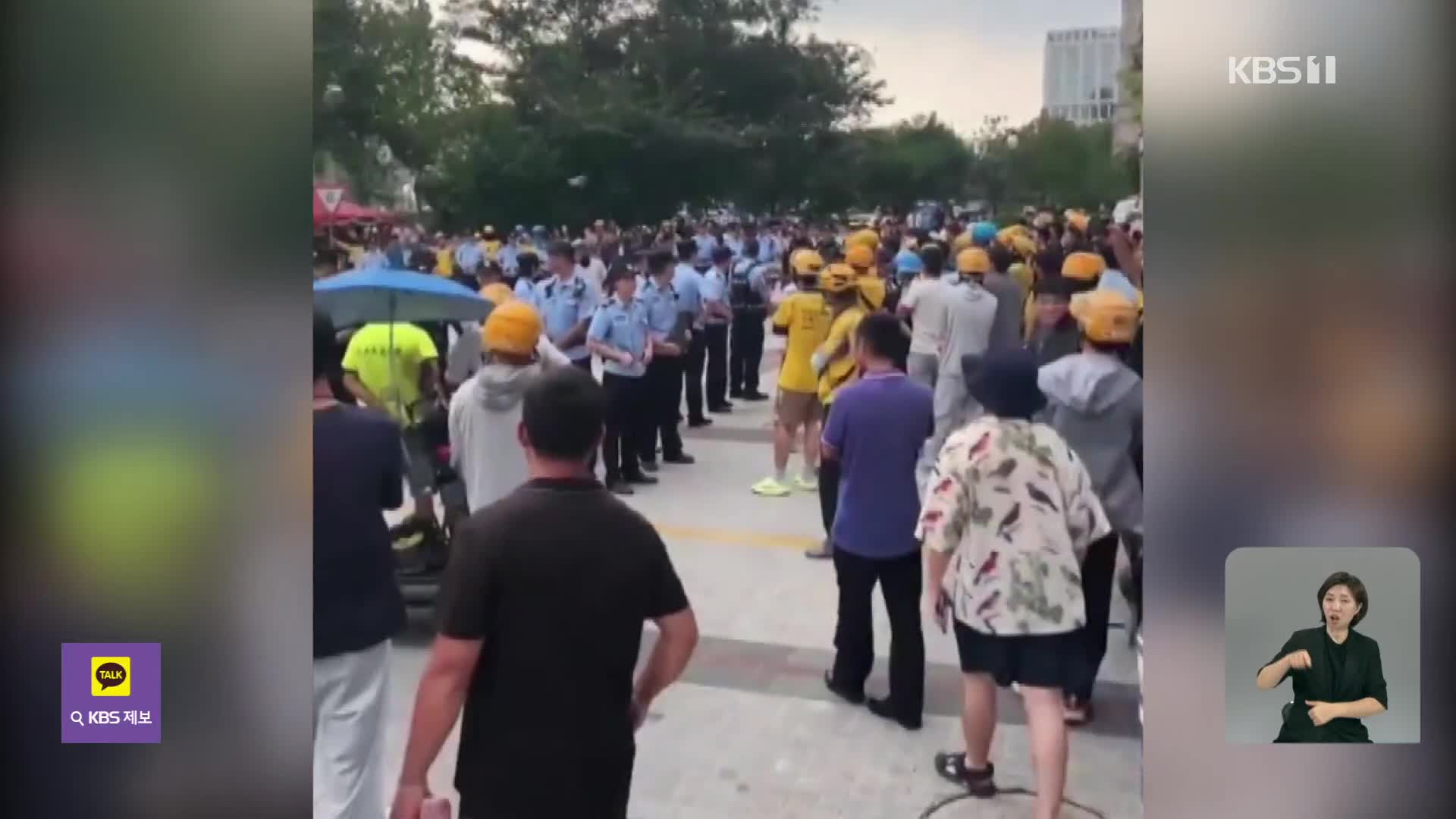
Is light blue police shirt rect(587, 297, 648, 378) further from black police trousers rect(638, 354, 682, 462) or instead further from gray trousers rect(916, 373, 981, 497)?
gray trousers rect(916, 373, 981, 497)

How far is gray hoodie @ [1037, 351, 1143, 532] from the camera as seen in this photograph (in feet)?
11.9

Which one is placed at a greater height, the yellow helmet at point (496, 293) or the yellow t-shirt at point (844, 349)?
the yellow helmet at point (496, 293)

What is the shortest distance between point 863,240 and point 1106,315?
1368mm

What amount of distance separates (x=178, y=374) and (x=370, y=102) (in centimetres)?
73

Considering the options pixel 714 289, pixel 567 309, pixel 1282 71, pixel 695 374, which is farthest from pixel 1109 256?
pixel 695 374

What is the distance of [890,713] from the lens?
4.55 meters

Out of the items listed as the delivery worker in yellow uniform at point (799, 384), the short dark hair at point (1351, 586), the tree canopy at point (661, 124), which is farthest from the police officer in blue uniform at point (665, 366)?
the short dark hair at point (1351, 586)

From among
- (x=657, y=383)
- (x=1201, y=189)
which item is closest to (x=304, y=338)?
(x=1201, y=189)

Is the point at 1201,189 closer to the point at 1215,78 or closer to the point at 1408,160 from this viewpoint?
the point at 1215,78

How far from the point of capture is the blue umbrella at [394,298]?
10.1ft

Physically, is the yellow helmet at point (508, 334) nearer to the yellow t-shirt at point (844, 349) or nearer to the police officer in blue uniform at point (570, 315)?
the yellow t-shirt at point (844, 349)

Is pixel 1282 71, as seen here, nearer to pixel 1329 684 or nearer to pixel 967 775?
pixel 1329 684

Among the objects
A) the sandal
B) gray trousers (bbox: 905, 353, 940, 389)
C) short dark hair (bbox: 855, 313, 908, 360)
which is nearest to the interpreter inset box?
the sandal

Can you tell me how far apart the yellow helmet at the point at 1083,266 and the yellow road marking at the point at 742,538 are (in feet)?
6.67
